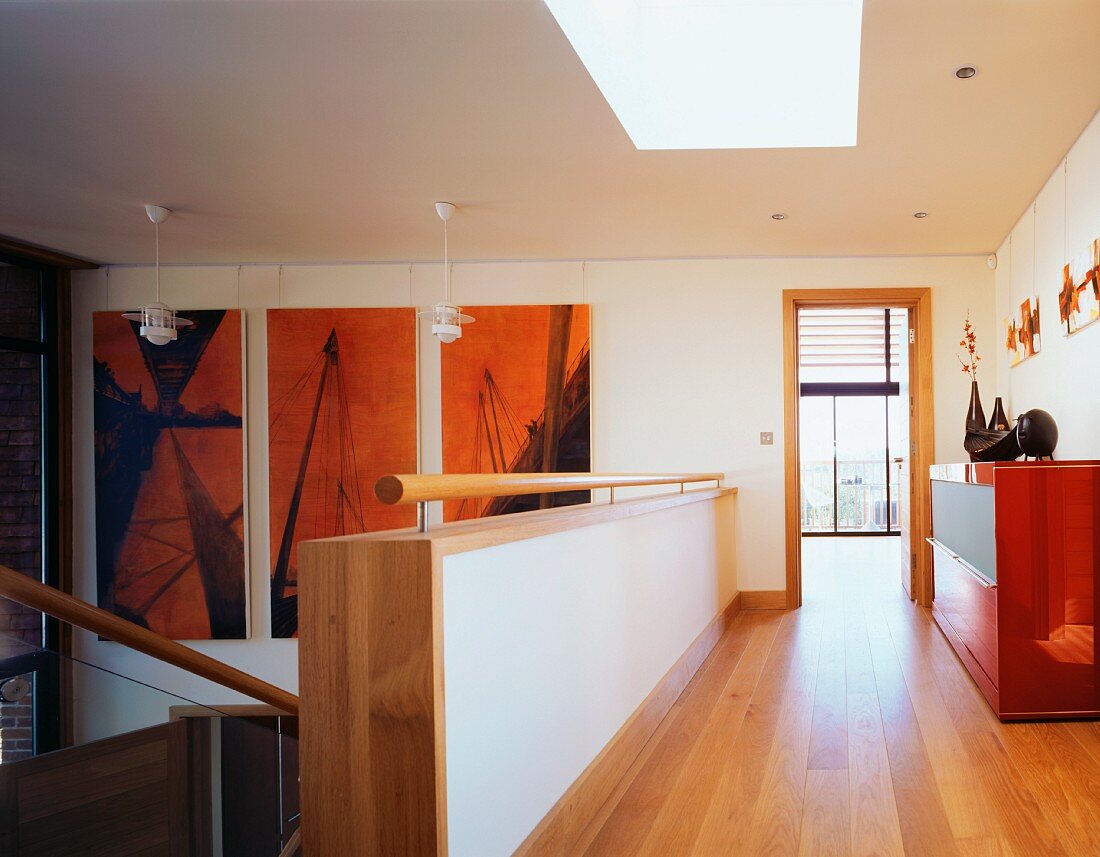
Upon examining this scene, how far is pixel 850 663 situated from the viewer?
3.61 metres

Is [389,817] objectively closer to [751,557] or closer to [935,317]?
[751,557]

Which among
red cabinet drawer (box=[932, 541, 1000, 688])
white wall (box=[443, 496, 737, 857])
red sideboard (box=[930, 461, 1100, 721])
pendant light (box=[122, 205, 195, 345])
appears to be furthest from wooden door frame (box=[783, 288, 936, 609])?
pendant light (box=[122, 205, 195, 345])

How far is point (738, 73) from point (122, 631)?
3.22 meters

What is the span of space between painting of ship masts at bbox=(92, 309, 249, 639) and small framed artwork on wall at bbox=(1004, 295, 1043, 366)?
15.6 feet

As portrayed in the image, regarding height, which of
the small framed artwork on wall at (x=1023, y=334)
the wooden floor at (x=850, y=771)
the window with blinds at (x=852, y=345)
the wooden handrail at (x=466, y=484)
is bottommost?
the wooden floor at (x=850, y=771)

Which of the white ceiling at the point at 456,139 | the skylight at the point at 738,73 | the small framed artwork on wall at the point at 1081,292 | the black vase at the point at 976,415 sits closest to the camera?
the white ceiling at the point at 456,139

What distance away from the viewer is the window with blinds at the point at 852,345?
966 cm

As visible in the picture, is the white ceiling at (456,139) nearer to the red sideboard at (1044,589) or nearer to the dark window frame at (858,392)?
the red sideboard at (1044,589)

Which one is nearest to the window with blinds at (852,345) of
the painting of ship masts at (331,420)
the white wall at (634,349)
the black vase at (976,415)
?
the white wall at (634,349)

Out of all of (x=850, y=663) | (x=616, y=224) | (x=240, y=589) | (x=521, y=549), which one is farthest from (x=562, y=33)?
(x=240, y=589)

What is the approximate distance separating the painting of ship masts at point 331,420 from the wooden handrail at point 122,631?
3119mm

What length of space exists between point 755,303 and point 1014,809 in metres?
3.78

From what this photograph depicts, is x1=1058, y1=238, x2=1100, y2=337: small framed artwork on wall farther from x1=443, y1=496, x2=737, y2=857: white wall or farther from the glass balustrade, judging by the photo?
the glass balustrade

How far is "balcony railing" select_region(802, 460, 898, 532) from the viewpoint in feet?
32.3
